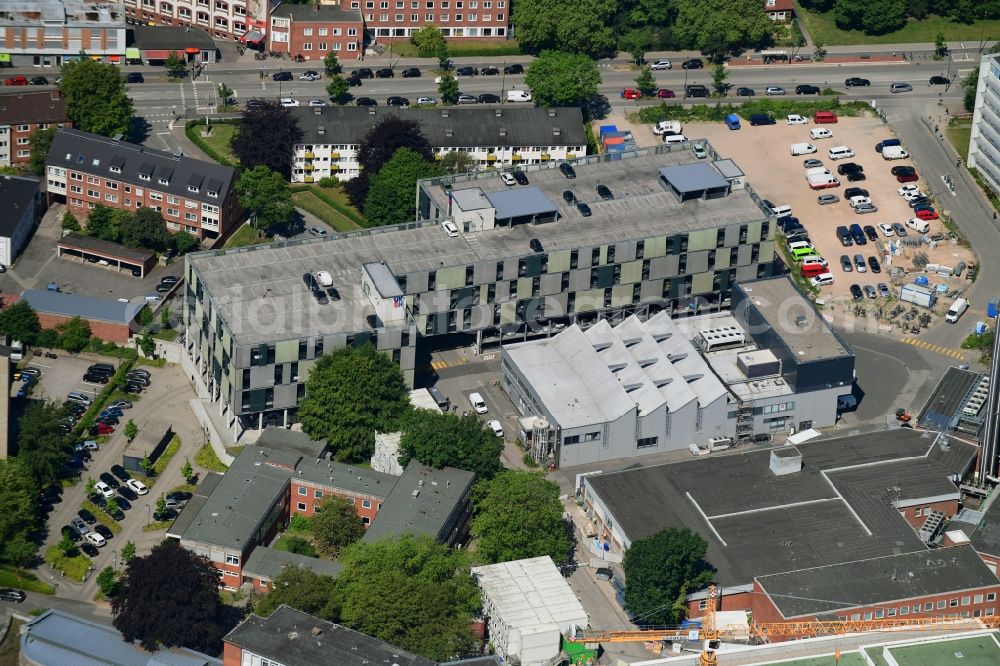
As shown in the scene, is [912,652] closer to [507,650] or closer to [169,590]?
[507,650]

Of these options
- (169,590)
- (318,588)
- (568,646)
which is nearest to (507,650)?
(568,646)

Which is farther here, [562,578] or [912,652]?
[562,578]

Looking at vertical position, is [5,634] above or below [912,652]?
below

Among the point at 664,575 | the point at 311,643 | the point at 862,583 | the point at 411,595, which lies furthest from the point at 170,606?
the point at 862,583

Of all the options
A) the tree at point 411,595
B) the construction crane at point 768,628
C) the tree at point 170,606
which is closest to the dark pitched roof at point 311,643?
the tree at point 411,595

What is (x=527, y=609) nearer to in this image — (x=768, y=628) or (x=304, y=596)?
(x=304, y=596)
